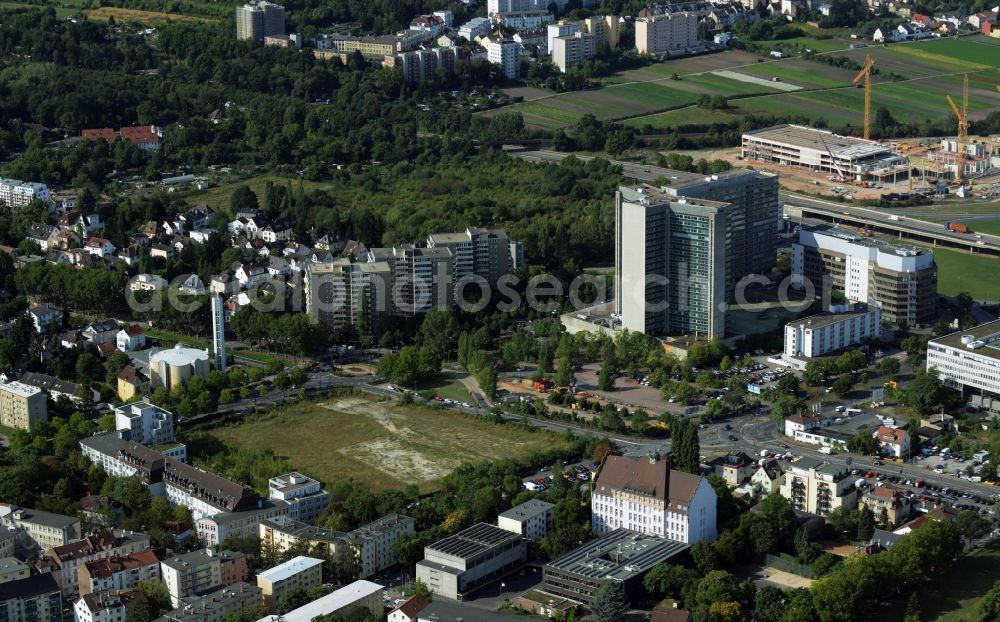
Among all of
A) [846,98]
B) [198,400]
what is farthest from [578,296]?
[846,98]

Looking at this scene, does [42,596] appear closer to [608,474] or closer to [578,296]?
[608,474]

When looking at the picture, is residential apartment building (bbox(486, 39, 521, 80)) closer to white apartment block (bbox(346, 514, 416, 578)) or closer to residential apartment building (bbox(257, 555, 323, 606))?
white apartment block (bbox(346, 514, 416, 578))

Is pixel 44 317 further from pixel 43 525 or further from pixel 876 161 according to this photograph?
pixel 876 161

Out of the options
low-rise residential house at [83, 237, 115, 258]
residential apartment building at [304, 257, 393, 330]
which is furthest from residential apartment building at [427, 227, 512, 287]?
low-rise residential house at [83, 237, 115, 258]

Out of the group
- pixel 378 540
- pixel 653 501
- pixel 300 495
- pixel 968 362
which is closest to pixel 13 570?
pixel 300 495

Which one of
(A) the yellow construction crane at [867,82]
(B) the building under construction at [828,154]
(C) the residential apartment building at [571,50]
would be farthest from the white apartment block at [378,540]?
(C) the residential apartment building at [571,50]

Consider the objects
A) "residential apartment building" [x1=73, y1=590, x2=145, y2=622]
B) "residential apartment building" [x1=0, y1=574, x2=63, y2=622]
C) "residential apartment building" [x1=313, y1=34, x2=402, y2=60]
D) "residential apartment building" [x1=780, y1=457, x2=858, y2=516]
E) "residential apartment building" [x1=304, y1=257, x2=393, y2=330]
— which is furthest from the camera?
"residential apartment building" [x1=313, y1=34, x2=402, y2=60]

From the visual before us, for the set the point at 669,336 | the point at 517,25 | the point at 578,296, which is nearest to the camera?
the point at 669,336
